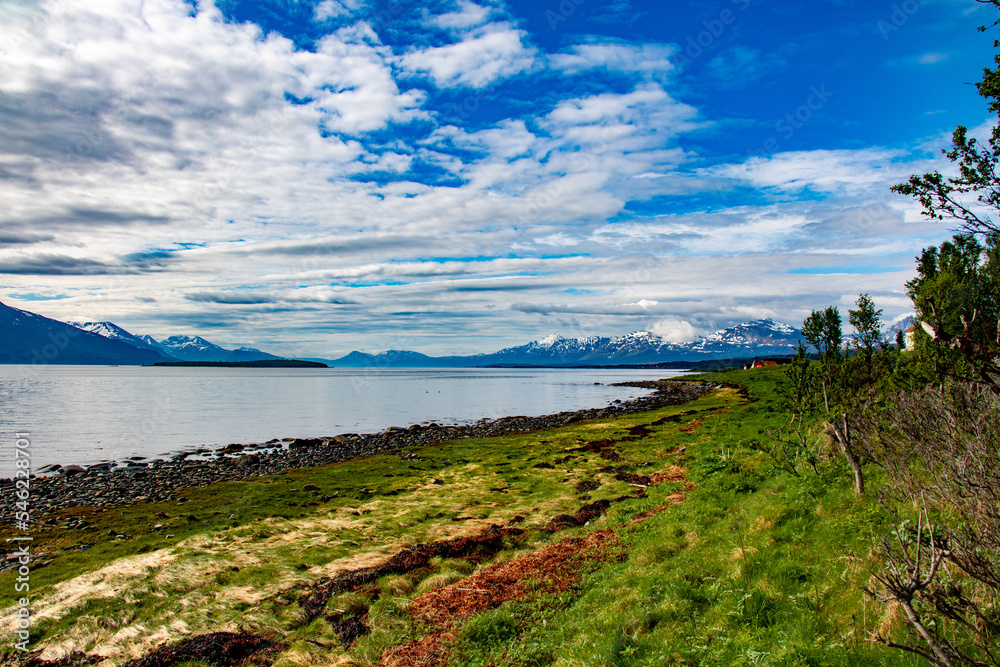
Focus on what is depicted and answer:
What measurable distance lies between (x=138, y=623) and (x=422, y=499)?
1327 cm

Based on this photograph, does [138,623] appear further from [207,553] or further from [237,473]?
[237,473]

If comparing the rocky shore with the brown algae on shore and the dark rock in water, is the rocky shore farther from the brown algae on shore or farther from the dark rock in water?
the brown algae on shore

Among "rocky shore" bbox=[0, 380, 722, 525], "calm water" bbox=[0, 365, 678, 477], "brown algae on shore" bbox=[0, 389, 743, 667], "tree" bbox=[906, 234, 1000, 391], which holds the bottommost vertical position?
"calm water" bbox=[0, 365, 678, 477]

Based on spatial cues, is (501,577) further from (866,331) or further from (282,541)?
(866,331)

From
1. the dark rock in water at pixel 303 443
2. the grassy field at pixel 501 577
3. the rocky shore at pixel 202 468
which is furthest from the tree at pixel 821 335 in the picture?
the dark rock in water at pixel 303 443

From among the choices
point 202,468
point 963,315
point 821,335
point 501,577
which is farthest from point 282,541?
point 821,335

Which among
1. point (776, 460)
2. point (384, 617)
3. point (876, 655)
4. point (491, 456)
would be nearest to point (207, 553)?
point (384, 617)

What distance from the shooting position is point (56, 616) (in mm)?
12570

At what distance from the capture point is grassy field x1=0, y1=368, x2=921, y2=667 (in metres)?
8.15

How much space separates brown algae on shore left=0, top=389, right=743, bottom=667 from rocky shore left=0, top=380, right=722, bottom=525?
274 centimetres

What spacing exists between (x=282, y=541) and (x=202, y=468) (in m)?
23.1

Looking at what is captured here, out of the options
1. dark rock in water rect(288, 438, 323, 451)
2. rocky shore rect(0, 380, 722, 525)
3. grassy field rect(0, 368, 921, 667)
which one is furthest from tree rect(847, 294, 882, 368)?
dark rock in water rect(288, 438, 323, 451)

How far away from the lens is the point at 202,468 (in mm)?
36469

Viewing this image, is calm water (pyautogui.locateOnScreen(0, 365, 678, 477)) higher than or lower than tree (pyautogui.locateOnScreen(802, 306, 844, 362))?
lower
